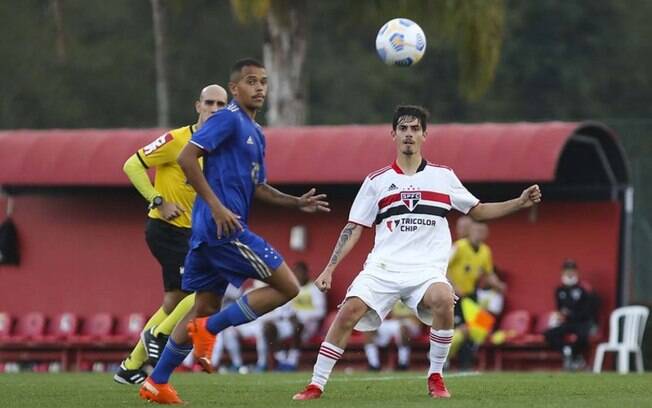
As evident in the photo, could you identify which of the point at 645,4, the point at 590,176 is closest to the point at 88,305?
the point at 590,176

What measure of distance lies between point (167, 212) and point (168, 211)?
12 mm

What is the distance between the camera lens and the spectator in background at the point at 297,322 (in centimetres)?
2059

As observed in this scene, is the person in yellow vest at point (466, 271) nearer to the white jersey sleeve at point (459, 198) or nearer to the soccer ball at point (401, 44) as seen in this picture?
the soccer ball at point (401, 44)

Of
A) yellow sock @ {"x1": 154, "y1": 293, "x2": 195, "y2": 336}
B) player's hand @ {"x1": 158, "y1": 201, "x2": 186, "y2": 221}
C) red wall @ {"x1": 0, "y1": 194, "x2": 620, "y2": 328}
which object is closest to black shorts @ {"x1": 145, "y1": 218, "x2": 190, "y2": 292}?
yellow sock @ {"x1": 154, "y1": 293, "x2": 195, "y2": 336}

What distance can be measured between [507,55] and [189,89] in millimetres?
9534

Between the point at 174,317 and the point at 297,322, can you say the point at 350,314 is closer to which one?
the point at 174,317

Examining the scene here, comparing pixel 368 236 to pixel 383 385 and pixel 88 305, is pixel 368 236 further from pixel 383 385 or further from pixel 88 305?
pixel 383 385

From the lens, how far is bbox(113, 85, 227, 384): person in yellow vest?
38.7 feet

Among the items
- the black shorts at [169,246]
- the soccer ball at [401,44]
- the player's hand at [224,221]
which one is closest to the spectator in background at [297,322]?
the soccer ball at [401,44]

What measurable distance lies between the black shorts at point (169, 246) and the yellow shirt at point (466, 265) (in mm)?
7033

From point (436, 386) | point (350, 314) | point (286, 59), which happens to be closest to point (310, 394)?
point (350, 314)

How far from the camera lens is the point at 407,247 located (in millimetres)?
10398

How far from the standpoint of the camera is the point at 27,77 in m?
47.9

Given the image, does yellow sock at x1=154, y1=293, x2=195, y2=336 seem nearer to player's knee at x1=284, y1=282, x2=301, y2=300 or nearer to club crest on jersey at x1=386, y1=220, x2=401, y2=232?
club crest on jersey at x1=386, y1=220, x2=401, y2=232
